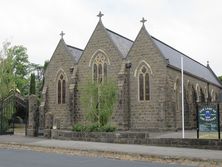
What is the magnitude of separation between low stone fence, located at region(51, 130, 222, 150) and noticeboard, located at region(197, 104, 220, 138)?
167cm

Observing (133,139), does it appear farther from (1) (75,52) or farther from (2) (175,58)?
(1) (75,52)

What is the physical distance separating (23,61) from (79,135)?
4818cm

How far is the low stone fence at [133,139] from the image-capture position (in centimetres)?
1931

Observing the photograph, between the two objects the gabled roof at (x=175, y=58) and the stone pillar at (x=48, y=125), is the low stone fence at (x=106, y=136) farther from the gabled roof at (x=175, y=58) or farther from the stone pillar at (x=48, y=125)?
the gabled roof at (x=175, y=58)

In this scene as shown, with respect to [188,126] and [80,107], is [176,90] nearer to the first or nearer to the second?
[188,126]

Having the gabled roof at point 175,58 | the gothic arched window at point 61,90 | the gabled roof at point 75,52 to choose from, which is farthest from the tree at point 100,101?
the gabled roof at point 75,52

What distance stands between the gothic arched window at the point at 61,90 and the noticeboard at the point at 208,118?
77.6 ft

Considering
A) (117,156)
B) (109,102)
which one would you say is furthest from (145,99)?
(117,156)

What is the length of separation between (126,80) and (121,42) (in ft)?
20.9

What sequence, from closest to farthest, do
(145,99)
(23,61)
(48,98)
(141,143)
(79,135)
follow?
(141,143), (79,135), (145,99), (48,98), (23,61)

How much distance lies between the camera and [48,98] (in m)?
43.8

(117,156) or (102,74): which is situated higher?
(102,74)

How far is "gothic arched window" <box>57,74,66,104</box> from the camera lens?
4278 cm

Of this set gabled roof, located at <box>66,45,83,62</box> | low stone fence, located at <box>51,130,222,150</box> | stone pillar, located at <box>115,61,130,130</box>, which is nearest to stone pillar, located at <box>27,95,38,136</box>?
low stone fence, located at <box>51,130,222,150</box>
